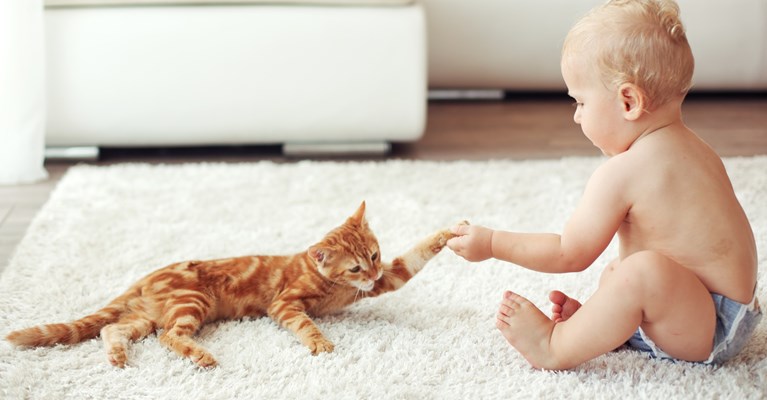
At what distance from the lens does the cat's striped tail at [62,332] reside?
1215 millimetres

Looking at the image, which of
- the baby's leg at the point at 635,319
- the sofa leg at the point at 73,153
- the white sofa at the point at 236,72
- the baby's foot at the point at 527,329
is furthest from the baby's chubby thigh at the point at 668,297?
the sofa leg at the point at 73,153

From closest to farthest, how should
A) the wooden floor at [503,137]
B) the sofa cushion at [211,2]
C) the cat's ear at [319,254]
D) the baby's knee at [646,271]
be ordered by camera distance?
the baby's knee at [646,271]
the cat's ear at [319,254]
the sofa cushion at [211,2]
the wooden floor at [503,137]

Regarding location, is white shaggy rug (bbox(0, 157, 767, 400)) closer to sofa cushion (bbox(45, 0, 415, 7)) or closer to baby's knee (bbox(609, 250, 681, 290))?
baby's knee (bbox(609, 250, 681, 290))

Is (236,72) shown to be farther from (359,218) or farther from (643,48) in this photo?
(643,48)

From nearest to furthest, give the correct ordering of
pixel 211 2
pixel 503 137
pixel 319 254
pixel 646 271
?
pixel 646 271, pixel 319 254, pixel 211 2, pixel 503 137

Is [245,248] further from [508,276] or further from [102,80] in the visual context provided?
[102,80]

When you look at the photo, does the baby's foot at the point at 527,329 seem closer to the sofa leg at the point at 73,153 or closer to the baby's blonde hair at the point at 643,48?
the baby's blonde hair at the point at 643,48

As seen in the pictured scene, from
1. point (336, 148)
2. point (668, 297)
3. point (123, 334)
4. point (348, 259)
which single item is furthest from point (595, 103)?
point (336, 148)

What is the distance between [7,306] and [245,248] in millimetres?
420

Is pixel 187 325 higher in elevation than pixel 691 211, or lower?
lower

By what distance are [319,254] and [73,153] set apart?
47.0 inches

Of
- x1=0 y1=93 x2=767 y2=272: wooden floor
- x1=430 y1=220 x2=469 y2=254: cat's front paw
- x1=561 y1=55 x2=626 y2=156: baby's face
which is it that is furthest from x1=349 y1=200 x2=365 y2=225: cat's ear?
x1=0 y1=93 x2=767 y2=272: wooden floor

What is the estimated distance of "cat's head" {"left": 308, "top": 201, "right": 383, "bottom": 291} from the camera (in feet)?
4.17

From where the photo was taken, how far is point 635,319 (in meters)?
1.07
